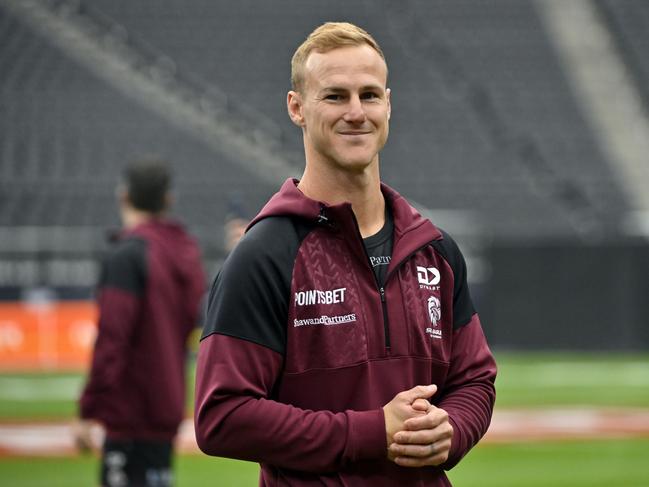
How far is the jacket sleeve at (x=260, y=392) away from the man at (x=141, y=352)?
113 inches

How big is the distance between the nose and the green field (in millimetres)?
7201

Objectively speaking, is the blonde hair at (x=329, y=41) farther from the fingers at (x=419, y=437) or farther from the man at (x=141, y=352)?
the man at (x=141, y=352)

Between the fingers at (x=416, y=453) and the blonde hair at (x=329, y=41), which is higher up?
the blonde hair at (x=329, y=41)

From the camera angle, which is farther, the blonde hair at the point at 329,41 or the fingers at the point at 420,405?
the blonde hair at the point at 329,41

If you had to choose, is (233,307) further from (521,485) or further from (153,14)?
(153,14)

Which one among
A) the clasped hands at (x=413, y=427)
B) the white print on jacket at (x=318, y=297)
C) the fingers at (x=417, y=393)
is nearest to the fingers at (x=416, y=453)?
the clasped hands at (x=413, y=427)

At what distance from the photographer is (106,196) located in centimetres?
2238

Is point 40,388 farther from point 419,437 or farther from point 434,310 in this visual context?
point 419,437

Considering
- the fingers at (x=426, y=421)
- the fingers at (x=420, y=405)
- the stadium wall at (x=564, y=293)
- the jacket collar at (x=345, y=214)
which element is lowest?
the fingers at (x=426, y=421)

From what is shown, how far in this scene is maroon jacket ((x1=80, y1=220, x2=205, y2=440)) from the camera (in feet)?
19.2

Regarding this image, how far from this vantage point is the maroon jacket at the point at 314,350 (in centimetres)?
297

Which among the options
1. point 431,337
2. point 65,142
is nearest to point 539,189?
point 65,142

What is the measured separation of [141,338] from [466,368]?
9.58ft

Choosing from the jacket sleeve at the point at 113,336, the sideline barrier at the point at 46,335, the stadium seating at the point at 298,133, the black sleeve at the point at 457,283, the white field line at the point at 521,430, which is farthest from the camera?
the stadium seating at the point at 298,133
